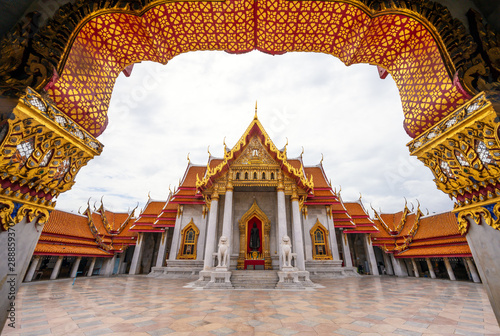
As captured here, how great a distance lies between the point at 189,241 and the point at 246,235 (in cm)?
431

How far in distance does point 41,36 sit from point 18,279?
2.42 metres

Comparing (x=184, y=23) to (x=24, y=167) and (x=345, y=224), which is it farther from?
(x=345, y=224)

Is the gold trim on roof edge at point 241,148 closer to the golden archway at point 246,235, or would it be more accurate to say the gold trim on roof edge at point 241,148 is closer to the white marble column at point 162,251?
the golden archway at point 246,235

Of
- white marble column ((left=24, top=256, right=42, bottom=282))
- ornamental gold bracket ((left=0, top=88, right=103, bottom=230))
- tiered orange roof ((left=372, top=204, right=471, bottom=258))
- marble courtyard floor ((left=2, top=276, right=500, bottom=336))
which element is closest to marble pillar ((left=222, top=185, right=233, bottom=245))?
marble courtyard floor ((left=2, top=276, right=500, bottom=336))

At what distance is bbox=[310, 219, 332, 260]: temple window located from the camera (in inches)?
531

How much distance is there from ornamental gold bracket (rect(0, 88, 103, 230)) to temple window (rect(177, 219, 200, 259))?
12340mm

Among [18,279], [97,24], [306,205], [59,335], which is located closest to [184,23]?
[97,24]

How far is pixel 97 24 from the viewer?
8.41ft

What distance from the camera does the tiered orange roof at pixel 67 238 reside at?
41.0 ft

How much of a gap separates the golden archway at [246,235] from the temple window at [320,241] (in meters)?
3.60

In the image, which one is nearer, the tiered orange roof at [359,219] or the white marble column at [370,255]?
the white marble column at [370,255]

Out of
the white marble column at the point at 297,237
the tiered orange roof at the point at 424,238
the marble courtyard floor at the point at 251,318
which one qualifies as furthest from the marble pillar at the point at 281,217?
the tiered orange roof at the point at 424,238

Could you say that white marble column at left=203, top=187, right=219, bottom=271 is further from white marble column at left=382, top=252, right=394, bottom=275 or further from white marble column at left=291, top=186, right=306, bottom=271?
white marble column at left=382, top=252, right=394, bottom=275

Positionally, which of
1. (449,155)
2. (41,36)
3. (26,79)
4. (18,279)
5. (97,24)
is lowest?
(18,279)
